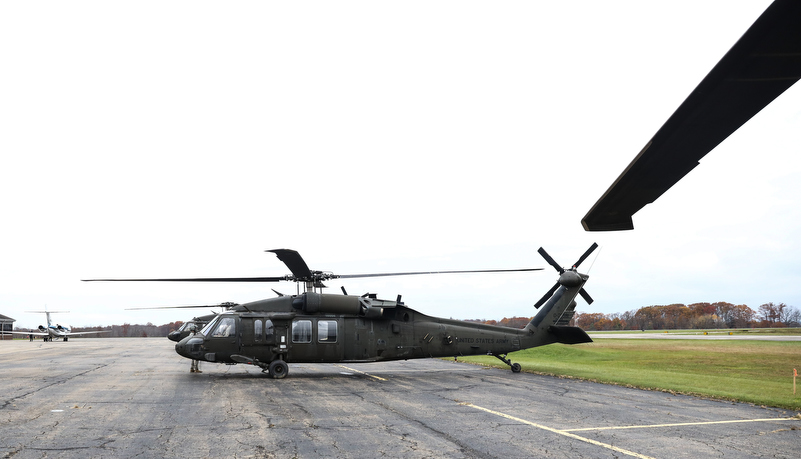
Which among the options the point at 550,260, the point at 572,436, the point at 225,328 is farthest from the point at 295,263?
the point at 572,436

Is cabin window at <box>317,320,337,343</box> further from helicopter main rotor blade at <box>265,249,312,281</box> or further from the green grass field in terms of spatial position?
the green grass field

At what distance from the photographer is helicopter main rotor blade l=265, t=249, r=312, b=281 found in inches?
699

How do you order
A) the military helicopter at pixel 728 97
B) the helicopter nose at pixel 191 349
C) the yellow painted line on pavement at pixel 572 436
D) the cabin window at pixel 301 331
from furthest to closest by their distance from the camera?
the cabin window at pixel 301 331, the helicopter nose at pixel 191 349, the yellow painted line on pavement at pixel 572 436, the military helicopter at pixel 728 97

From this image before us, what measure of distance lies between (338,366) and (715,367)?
19.6 meters

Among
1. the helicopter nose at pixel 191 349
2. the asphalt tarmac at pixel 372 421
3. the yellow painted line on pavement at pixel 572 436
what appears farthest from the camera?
the helicopter nose at pixel 191 349

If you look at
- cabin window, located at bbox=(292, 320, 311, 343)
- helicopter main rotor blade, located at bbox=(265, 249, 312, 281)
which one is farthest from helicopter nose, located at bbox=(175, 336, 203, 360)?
helicopter main rotor blade, located at bbox=(265, 249, 312, 281)

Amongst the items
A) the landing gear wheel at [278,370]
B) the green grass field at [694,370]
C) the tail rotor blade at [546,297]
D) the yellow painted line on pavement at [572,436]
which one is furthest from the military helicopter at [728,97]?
the tail rotor blade at [546,297]

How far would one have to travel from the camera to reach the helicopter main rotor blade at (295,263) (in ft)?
58.3

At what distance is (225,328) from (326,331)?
3994 mm

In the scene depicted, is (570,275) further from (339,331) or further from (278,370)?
(278,370)

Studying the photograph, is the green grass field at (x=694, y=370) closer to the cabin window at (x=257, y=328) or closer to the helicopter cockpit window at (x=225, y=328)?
the cabin window at (x=257, y=328)

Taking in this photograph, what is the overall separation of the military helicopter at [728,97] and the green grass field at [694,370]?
1464 cm

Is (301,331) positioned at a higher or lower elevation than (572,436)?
higher

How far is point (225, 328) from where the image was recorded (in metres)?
20.1
